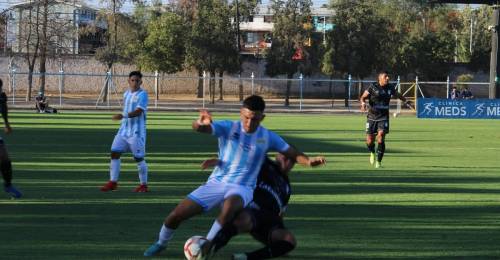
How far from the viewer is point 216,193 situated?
8.85 m

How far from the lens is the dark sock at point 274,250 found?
8.72 m

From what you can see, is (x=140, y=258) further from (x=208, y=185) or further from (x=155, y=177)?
(x=155, y=177)

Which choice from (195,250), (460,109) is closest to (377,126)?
(195,250)

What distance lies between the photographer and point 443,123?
44.7 metres

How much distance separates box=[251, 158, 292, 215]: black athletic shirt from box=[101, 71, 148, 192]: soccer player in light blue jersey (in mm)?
6286

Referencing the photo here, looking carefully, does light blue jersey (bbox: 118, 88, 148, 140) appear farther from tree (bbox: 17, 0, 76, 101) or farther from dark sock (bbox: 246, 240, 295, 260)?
tree (bbox: 17, 0, 76, 101)

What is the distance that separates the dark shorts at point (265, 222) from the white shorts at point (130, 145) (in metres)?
6.67

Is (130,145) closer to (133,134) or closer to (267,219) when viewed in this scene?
(133,134)

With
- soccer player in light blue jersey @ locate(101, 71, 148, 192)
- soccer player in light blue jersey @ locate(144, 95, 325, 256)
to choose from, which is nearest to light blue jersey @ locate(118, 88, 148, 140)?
soccer player in light blue jersey @ locate(101, 71, 148, 192)

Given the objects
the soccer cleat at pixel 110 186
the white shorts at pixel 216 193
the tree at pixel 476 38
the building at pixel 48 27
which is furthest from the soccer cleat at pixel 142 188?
the tree at pixel 476 38

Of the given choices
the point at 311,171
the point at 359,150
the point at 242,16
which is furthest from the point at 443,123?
the point at 242,16

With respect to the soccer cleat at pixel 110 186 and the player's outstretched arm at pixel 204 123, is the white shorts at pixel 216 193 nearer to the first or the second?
the player's outstretched arm at pixel 204 123

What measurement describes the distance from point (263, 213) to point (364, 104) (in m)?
12.4

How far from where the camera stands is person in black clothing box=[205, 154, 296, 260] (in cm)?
872
